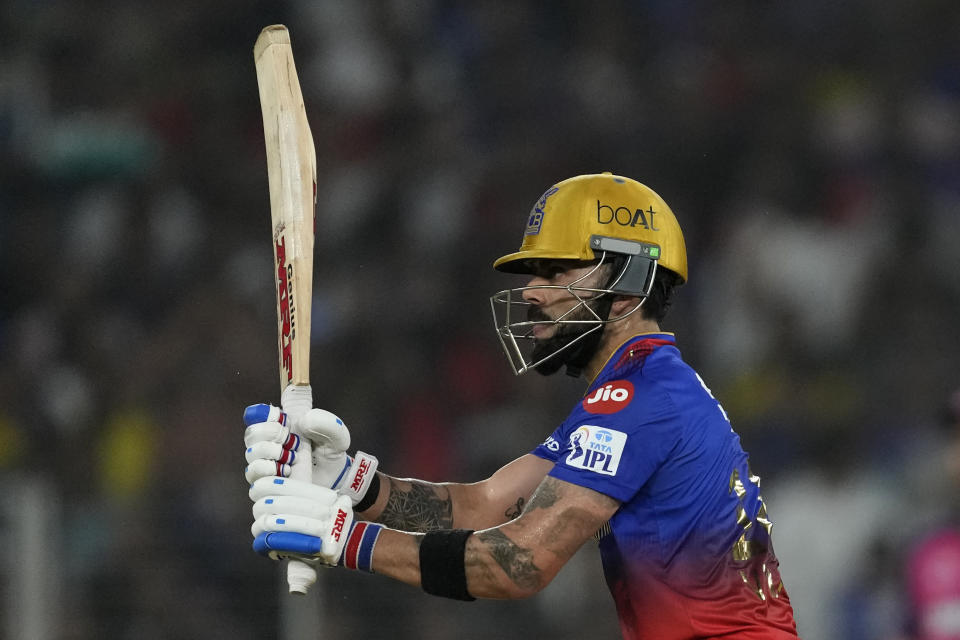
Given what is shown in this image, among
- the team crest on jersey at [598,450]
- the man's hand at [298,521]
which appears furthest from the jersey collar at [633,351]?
the man's hand at [298,521]

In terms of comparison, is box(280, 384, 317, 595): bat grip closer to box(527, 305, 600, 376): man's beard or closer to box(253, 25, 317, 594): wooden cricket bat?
box(253, 25, 317, 594): wooden cricket bat

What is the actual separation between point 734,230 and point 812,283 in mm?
629

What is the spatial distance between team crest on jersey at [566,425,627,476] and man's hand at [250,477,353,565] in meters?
0.70

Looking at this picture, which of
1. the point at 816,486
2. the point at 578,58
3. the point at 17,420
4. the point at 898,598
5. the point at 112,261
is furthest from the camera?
the point at 578,58

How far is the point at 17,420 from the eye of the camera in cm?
778

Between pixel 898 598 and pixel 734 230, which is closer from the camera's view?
pixel 898 598

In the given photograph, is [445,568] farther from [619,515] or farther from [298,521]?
[619,515]

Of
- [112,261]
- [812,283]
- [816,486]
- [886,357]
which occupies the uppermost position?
[112,261]

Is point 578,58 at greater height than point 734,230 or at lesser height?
greater

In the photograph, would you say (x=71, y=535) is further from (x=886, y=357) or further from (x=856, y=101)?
(x=856, y=101)

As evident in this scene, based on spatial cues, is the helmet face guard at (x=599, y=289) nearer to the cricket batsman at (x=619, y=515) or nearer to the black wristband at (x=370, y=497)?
the cricket batsman at (x=619, y=515)

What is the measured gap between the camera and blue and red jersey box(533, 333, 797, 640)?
374 cm

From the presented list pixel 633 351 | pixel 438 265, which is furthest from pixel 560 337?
pixel 438 265

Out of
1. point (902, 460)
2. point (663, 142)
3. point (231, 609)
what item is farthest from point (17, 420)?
point (902, 460)
